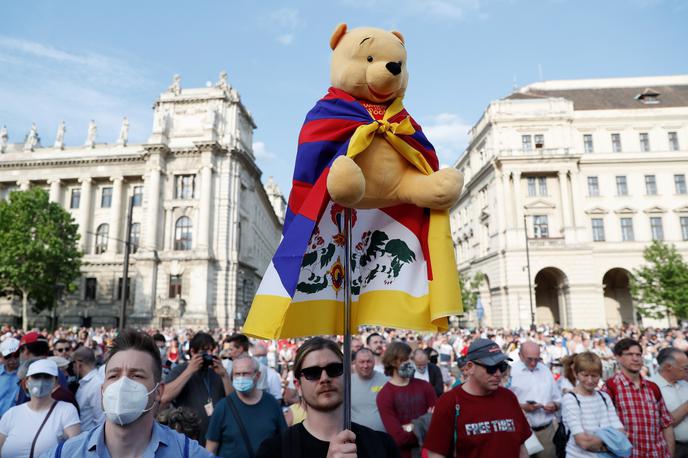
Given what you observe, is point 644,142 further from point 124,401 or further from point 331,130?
point 124,401

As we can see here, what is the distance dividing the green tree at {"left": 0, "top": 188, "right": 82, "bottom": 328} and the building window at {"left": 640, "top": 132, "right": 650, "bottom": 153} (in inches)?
2116

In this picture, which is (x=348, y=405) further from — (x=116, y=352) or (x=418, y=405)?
(x=418, y=405)

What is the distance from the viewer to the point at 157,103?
1775 inches

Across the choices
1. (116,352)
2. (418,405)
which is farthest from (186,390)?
(116,352)

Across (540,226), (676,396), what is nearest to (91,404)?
(676,396)

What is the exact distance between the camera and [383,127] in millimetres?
2961

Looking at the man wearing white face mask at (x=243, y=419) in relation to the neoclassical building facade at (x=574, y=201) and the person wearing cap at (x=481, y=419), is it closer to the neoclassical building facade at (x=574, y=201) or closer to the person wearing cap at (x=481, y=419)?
the person wearing cap at (x=481, y=419)

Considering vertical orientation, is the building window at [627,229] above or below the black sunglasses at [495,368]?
above

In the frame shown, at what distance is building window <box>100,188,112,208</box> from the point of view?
1982 inches

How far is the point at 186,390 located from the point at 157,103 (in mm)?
44982

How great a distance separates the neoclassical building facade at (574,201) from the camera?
41781 millimetres

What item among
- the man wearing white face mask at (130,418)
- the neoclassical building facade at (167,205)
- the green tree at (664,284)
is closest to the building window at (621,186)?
the green tree at (664,284)

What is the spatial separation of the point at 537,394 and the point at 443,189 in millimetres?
4324

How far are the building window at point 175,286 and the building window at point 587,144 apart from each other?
4027 centimetres
